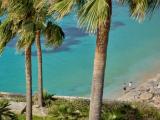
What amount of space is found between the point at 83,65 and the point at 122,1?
33083mm

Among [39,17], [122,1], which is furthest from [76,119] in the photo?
[122,1]

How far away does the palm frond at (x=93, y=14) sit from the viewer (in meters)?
17.6

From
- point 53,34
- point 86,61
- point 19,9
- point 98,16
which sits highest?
point 19,9

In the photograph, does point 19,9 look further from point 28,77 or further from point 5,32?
point 28,77

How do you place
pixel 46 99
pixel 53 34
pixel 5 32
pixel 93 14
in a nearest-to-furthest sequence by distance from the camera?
1. pixel 93 14
2. pixel 5 32
3. pixel 53 34
4. pixel 46 99

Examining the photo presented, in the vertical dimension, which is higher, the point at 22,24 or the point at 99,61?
the point at 22,24

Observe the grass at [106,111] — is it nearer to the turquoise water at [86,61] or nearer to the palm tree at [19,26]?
the palm tree at [19,26]

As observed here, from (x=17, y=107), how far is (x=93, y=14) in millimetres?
15190

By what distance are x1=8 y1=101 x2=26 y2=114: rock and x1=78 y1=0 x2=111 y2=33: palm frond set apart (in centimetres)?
1431

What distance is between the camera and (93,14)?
703 inches

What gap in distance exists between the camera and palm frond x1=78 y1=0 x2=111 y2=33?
1764 centimetres

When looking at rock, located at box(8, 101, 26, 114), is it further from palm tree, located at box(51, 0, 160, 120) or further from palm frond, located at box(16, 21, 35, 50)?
palm tree, located at box(51, 0, 160, 120)

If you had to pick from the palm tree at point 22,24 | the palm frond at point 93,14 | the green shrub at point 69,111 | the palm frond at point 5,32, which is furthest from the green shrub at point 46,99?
the palm frond at point 93,14

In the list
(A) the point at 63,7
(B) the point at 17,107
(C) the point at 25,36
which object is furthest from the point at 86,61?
(A) the point at 63,7
